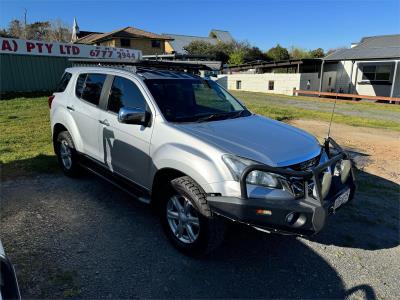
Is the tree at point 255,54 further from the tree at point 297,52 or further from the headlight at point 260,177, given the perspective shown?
the headlight at point 260,177

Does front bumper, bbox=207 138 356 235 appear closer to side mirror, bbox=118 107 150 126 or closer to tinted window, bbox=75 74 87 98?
side mirror, bbox=118 107 150 126

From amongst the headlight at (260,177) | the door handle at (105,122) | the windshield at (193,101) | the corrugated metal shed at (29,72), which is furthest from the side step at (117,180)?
the corrugated metal shed at (29,72)

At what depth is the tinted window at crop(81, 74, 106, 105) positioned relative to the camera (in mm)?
4664

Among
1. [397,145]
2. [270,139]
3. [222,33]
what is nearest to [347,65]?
[397,145]

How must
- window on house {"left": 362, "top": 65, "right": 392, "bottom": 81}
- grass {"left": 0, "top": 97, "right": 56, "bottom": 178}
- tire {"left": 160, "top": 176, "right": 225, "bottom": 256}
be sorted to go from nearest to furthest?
tire {"left": 160, "top": 176, "right": 225, "bottom": 256}, grass {"left": 0, "top": 97, "right": 56, "bottom": 178}, window on house {"left": 362, "top": 65, "right": 392, "bottom": 81}

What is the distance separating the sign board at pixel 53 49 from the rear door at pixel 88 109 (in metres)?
16.3

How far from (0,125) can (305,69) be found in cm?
2519

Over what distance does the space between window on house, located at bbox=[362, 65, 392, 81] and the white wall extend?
394cm

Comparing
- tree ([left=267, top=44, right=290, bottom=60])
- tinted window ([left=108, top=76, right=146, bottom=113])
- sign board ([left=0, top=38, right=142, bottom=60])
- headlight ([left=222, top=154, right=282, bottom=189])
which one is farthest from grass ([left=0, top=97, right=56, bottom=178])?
→ tree ([left=267, top=44, right=290, bottom=60])

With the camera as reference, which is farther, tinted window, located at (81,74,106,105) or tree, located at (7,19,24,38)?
tree, located at (7,19,24,38)

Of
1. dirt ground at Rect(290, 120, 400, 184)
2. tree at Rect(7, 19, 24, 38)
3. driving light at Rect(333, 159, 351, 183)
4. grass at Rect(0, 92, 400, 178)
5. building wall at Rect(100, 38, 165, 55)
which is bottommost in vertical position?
dirt ground at Rect(290, 120, 400, 184)

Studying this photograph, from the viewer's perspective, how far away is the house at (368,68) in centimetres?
2403

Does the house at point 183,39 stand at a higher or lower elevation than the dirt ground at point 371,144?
higher

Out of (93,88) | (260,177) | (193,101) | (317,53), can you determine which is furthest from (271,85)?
(260,177)
